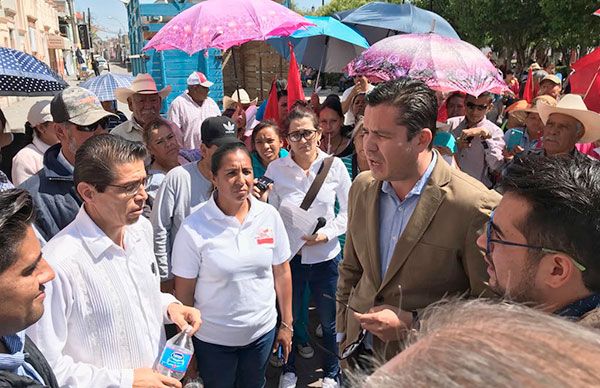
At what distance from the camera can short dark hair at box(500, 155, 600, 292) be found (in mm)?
1245

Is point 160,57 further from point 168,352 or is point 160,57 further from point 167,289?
point 168,352

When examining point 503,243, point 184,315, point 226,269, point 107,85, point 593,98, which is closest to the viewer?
point 503,243

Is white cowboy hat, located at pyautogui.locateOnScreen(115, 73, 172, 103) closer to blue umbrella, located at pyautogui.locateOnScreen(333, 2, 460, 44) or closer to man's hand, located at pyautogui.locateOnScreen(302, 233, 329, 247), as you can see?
man's hand, located at pyautogui.locateOnScreen(302, 233, 329, 247)

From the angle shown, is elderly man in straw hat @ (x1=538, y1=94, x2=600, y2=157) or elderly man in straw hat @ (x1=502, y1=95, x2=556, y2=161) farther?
elderly man in straw hat @ (x1=502, y1=95, x2=556, y2=161)

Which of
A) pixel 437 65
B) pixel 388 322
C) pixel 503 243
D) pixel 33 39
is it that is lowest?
pixel 388 322

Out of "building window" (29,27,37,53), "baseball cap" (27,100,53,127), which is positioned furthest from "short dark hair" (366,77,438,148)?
"building window" (29,27,37,53)

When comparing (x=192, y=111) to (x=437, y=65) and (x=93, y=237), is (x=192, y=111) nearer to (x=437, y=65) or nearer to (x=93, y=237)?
(x=437, y=65)

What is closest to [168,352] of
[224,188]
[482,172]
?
[224,188]

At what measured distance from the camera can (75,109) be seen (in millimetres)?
2852

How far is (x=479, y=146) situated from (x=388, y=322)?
9.35 ft

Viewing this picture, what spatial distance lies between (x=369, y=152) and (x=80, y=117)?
1.96 meters

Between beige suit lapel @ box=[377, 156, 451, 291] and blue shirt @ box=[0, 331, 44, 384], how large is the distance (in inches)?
54.0

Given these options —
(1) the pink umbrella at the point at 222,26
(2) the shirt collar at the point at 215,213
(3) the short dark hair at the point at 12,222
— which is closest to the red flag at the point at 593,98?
(1) the pink umbrella at the point at 222,26

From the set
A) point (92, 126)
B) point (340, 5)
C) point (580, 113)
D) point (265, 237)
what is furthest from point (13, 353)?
point (340, 5)
